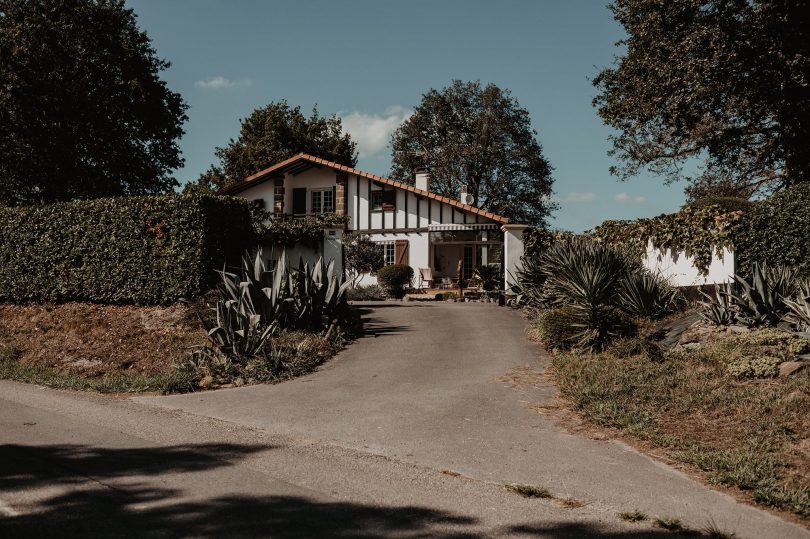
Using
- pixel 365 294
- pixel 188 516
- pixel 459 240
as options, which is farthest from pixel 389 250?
pixel 188 516

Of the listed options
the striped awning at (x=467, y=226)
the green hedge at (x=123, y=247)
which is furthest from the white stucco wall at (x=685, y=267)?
the striped awning at (x=467, y=226)

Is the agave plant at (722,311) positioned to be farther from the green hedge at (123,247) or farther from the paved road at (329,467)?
the green hedge at (123,247)

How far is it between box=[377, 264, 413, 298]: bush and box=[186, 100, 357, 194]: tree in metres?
16.4

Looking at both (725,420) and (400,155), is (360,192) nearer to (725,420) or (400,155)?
(400,155)

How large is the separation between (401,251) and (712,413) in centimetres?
2501

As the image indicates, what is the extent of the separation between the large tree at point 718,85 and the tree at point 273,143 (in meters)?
22.5

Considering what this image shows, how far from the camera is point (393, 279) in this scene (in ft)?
91.2

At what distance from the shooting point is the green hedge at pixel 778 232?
40.4 feet

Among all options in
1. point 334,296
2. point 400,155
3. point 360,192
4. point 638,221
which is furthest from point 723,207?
point 400,155

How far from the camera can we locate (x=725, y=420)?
6.85m

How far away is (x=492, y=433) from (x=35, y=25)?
85.3ft

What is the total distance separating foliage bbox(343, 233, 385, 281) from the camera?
3091 cm

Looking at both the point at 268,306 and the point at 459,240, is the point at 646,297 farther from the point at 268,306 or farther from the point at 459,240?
the point at 459,240

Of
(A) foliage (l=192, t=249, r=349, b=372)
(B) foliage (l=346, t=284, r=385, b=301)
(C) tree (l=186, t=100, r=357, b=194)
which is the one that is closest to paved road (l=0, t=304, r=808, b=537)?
(A) foliage (l=192, t=249, r=349, b=372)
